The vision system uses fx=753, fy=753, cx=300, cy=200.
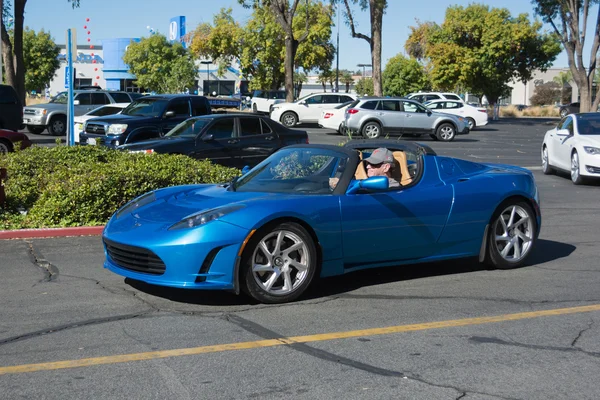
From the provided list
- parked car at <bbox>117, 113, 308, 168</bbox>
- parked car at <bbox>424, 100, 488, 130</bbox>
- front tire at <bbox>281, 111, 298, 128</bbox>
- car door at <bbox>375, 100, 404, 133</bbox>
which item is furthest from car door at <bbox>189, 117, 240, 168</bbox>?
parked car at <bbox>424, 100, 488, 130</bbox>

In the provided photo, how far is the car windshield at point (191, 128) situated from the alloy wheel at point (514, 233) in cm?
843

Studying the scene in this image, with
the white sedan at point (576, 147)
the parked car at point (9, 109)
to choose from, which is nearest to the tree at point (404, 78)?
the parked car at point (9, 109)

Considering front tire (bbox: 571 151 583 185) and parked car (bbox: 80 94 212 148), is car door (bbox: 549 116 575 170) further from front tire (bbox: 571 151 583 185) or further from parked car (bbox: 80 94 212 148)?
parked car (bbox: 80 94 212 148)

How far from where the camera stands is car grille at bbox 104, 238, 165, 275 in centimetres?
601

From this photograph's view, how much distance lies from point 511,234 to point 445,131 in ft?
76.0

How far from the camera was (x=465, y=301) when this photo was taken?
6531 mm

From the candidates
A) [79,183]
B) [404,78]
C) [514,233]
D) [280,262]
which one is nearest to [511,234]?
[514,233]

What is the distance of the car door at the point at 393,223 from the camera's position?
21.7ft

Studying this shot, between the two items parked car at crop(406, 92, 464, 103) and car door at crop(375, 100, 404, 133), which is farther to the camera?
parked car at crop(406, 92, 464, 103)

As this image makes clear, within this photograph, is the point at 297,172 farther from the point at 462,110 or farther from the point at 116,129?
the point at 462,110

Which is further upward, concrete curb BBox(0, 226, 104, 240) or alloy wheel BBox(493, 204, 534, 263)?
alloy wheel BBox(493, 204, 534, 263)

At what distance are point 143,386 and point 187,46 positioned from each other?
250 ft

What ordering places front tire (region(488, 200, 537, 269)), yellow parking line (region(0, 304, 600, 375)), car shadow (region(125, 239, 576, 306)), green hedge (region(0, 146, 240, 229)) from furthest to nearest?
green hedge (region(0, 146, 240, 229)) → front tire (region(488, 200, 537, 269)) → car shadow (region(125, 239, 576, 306)) → yellow parking line (region(0, 304, 600, 375))

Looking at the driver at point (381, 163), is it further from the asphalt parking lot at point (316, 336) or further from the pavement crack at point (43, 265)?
the pavement crack at point (43, 265)
